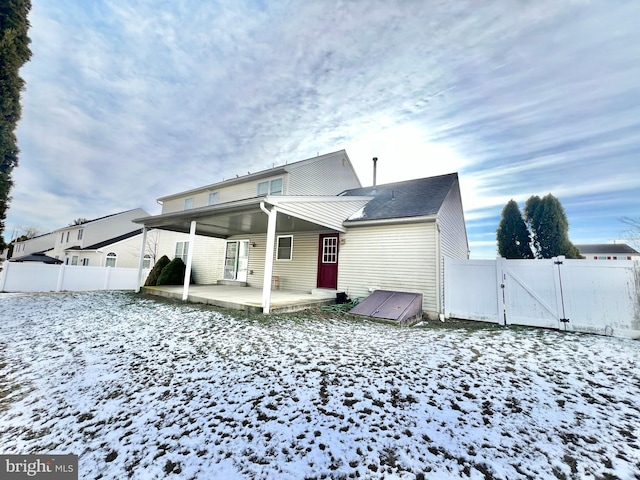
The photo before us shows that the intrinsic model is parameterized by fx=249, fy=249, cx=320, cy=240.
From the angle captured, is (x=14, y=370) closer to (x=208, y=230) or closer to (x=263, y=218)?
(x=263, y=218)

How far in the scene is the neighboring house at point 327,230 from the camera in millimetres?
7828

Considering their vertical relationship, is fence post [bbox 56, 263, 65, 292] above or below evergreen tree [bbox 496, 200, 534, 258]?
below

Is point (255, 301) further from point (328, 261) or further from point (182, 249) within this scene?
point (182, 249)

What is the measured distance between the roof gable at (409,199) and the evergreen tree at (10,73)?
928 cm

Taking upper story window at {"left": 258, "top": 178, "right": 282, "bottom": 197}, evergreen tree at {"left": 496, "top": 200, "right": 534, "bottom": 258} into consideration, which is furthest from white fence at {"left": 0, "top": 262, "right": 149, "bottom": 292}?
evergreen tree at {"left": 496, "top": 200, "right": 534, "bottom": 258}

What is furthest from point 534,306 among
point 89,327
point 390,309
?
point 89,327

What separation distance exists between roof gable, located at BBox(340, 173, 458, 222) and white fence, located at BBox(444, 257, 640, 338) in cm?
206

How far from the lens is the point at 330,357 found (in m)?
3.98

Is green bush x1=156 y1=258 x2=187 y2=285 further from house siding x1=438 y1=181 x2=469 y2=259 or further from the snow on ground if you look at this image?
house siding x1=438 y1=181 x2=469 y2=259

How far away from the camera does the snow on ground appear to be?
1.88 m

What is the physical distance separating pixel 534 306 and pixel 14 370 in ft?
33.4

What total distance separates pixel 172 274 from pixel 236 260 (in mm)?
3227

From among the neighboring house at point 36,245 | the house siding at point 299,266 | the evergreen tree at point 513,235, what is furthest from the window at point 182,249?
the neighboring house at point 36,245

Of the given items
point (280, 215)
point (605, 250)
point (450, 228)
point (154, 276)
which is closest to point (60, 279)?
point (154, 276)
